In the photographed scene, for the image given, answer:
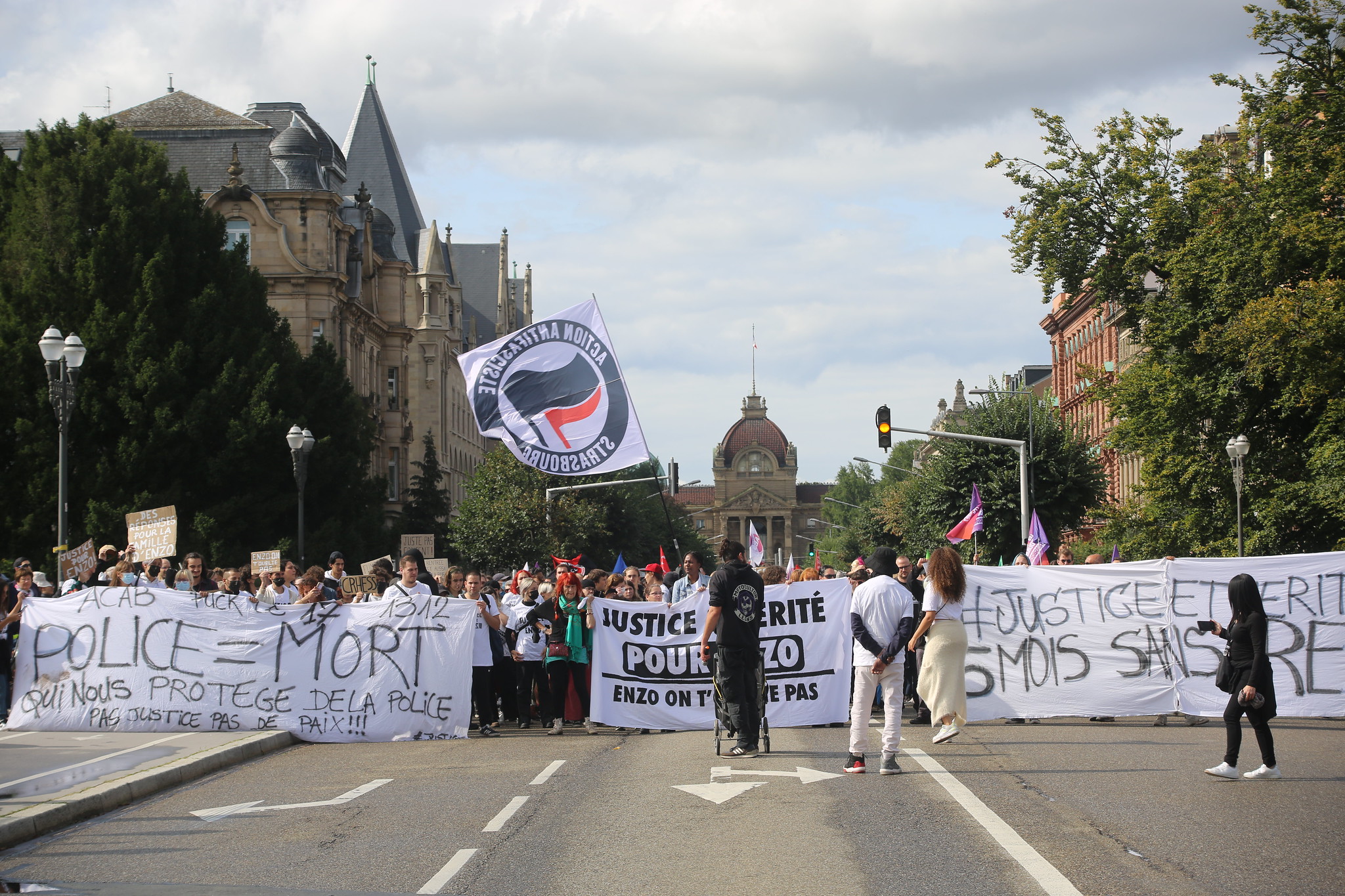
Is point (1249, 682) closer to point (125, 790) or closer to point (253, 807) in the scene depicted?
point (253, 807)

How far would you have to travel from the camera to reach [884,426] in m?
33.7

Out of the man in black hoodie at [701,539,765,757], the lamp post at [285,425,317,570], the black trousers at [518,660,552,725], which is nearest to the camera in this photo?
the man in black hoodie at [701,539,765,757]

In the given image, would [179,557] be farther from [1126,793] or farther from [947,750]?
[1126,793]

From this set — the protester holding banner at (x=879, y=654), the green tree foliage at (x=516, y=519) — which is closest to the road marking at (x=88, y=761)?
the protester holding banner at (x=879, y=654)

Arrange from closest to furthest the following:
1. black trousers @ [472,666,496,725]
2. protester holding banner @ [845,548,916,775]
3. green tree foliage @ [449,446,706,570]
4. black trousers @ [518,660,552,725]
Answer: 1. protester holding banner @ [845,548,916,775]
2. black trousers @ [472,666,496,725]
3. black trousers @ [518,660,552,725]
4. green tree foliage @ [449,446,706,570]

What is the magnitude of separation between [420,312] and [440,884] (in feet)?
242

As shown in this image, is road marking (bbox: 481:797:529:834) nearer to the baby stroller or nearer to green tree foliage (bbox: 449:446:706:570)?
the baby stroller

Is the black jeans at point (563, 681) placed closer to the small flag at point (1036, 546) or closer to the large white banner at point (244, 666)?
the large white banner at point (244, 666)

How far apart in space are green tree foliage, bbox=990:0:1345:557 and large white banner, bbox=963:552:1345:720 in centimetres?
1479

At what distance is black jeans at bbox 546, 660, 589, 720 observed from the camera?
51.9ft

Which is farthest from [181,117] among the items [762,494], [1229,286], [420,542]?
[762,494]

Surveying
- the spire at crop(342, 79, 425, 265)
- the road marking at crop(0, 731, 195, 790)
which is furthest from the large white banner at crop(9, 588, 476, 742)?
the spire at crop(342, 79, 425, 265)

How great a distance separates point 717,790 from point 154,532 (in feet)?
43.7

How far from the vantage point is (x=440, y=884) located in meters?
7.17
